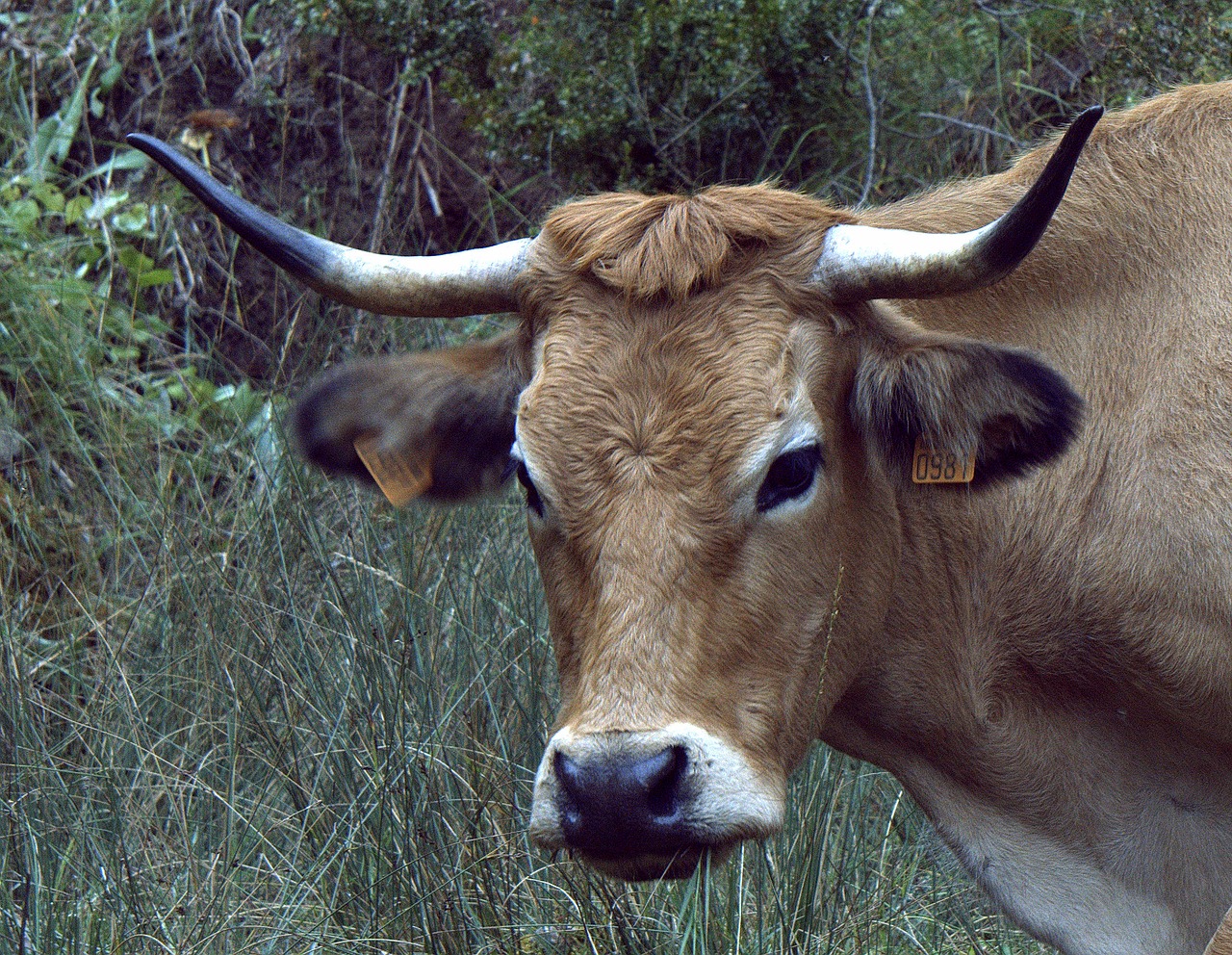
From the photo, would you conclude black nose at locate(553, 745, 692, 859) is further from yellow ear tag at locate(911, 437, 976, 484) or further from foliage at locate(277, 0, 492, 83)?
foliage at locate(277, 0, 492, 83)

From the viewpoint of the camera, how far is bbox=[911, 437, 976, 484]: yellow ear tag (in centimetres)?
325

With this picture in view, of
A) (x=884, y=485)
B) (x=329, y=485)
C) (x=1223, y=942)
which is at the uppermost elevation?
(x=884, y=485)

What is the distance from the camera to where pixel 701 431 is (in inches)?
115

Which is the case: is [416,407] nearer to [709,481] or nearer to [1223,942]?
[709,481]

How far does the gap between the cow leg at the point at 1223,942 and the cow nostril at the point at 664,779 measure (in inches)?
47.2

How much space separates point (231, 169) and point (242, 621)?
13.7ft

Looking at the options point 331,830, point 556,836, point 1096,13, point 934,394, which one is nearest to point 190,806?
point 331,830

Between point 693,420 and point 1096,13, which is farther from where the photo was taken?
point 1096,13

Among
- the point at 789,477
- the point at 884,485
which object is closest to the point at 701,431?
the point at 789,477

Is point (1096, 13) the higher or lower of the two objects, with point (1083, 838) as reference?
higher

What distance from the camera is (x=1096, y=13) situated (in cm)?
705

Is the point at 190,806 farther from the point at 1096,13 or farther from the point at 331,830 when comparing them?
the point at 1096,13

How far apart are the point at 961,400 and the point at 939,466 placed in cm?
19

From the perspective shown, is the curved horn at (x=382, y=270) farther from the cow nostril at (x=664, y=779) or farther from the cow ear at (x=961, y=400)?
the cow nostril at (x=664, y=779)
